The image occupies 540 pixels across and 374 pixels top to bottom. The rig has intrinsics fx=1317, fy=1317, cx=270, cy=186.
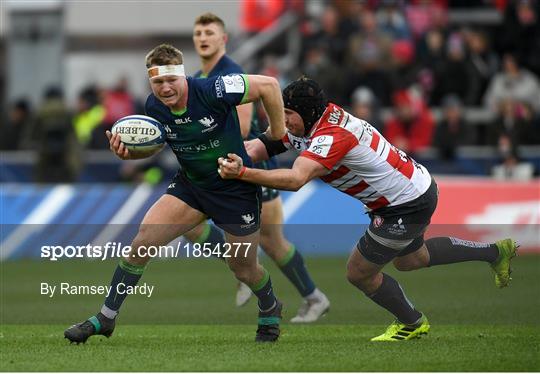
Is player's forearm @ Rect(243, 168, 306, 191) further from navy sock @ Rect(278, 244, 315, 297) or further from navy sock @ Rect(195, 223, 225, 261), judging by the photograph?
navy sock @ Rect(278, 244, 315, 297)

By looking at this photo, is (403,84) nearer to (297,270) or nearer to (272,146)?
(297,270)

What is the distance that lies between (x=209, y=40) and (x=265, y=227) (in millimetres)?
1700

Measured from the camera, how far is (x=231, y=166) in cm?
916

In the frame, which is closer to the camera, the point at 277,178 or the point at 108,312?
the point at 277,178

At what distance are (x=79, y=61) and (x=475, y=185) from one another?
9.45m

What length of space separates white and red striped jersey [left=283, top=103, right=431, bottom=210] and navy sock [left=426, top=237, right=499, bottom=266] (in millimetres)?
542

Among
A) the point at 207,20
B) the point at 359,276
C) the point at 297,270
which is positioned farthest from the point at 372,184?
the point at 207,20

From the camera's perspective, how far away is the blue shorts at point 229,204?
969 cm

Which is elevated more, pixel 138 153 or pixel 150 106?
pixel 150 106

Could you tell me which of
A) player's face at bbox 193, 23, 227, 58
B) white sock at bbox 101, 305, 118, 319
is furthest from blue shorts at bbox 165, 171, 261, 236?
player's face at bbox 193, 23, 227, 58

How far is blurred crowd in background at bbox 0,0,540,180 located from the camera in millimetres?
19812

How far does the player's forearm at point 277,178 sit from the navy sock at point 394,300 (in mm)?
1171

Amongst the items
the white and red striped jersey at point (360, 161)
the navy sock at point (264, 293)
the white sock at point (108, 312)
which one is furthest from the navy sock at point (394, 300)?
the white sock at point (108, 312)

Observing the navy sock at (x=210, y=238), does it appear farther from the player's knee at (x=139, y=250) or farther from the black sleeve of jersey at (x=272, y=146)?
the player's knee at (x=139, y=250)
